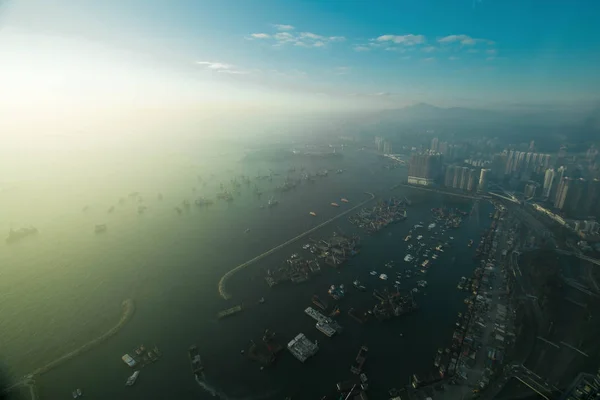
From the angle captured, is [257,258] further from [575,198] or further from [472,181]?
[575,198]

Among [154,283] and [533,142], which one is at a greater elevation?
[533,142]

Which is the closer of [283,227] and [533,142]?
[283,227]

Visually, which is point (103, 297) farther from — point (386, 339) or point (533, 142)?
point (533, 142)

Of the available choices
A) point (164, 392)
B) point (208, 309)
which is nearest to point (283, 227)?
point (208, 309)

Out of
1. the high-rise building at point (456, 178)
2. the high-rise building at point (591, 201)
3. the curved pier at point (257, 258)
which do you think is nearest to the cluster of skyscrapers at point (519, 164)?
the high-rise building at point (456, 178)

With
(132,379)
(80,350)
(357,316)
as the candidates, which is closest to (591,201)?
(357,316)

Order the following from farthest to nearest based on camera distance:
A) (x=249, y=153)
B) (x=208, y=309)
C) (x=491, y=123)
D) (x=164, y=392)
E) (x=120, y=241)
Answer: (x=491, y=123), (x=249, y=153), (x=120, y=241), (x=208, y=309), (x=164, y=392)

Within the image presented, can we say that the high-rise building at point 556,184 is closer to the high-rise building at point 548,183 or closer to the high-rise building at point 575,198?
the high-rise building at point 548,183

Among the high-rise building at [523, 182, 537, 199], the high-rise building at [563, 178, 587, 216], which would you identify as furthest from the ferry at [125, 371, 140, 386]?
the high-rise building at [523, 182, 537, 199]

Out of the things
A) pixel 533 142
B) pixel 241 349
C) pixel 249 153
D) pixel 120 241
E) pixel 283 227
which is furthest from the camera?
pixel 249 153
